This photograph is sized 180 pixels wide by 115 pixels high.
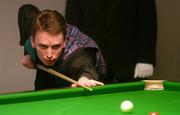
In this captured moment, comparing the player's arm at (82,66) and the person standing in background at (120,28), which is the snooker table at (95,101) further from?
the person standing in background at (120,28)

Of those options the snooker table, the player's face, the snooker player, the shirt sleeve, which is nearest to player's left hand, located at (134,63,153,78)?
the snooker player

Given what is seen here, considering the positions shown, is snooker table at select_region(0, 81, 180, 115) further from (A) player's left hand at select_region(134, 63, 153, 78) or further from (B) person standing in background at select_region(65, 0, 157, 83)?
(B) person standing in background at select_region(65, 0, 157, 83)

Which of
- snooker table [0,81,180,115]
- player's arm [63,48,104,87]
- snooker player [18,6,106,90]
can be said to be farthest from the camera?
snooker player [18,6,106,90]

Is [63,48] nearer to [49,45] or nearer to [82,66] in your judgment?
[49,45]

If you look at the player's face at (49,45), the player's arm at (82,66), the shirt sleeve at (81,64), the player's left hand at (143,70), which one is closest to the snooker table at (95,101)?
the player's arm at (82,66)

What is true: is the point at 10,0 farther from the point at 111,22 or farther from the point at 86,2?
the point at 111,22

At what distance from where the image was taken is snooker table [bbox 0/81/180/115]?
1886mm

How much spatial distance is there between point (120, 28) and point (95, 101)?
65.0 inches

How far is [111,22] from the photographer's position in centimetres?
366

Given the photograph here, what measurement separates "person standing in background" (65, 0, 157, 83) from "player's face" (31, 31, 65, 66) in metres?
0.96

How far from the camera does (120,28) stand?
366 cm

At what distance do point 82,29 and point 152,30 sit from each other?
0.63m

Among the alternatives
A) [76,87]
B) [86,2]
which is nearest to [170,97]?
[76,87]

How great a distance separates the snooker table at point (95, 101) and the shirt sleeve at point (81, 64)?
247 millimetres
